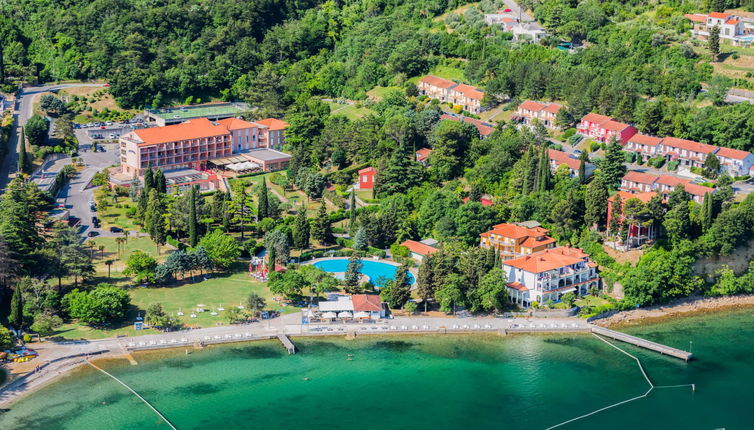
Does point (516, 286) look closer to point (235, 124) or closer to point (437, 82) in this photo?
point (437, 82)

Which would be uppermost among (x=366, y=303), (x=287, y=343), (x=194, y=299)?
(x=366, y=303)

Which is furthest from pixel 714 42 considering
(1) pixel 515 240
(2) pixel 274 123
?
(2) pixel 274 123

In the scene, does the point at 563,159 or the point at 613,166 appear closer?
the point at 613,166

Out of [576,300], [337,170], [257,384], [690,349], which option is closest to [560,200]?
[576,300]

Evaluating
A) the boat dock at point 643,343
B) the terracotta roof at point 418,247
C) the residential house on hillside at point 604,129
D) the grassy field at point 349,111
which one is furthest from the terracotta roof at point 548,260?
the grassy field at point 349,111

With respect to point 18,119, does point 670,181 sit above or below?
above

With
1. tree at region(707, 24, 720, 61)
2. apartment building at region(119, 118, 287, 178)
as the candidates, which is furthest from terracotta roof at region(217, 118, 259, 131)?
tree at region(707, 24, 720, 61)

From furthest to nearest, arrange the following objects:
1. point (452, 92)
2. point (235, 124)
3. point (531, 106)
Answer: point (235, 124) < point (452, 92) < point (531, 106)
